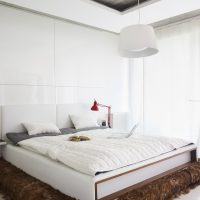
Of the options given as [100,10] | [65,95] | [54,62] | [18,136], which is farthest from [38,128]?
[100,10]

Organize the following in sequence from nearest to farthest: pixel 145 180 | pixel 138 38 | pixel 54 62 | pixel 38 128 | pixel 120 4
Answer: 1. pixel 145 180
2. pixel 138 38
3. pixel 38 128
4. pixel 120 4
5. pixel 54 62

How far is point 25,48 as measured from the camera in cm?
402

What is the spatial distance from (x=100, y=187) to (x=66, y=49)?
3105mm

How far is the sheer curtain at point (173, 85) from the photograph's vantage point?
4.51 m

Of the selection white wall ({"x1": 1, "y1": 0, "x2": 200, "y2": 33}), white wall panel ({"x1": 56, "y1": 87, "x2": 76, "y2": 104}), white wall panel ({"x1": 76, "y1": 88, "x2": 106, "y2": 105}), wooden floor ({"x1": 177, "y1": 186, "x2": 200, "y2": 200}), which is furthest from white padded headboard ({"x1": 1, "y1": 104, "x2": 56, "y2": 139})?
wooden floor ({"x1": 177, "y1": 186, "x2": 200, "y2": 200})

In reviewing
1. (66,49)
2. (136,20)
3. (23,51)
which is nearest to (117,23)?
(136,20)

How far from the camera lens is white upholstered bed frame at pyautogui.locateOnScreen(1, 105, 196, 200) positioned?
2.09 meters

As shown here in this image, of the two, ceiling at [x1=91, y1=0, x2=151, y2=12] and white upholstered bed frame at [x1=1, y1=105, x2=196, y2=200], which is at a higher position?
ceiling at [x1=91, y1=0, x2=151, y2=12]

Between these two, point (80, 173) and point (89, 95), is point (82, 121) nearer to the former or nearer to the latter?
point (89, 95)

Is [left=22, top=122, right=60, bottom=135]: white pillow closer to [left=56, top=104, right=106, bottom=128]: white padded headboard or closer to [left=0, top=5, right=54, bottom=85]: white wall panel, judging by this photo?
[left=56, top=104, right=106, bottom=128]: white padded headboard

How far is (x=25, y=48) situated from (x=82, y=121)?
64.1 inches

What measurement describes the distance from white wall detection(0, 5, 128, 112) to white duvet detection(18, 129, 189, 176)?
3.96 feet

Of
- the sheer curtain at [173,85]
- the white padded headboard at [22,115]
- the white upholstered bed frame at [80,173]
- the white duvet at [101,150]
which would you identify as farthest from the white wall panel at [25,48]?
the sheer curtain at [173,85]

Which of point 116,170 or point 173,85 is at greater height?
point 173,85
